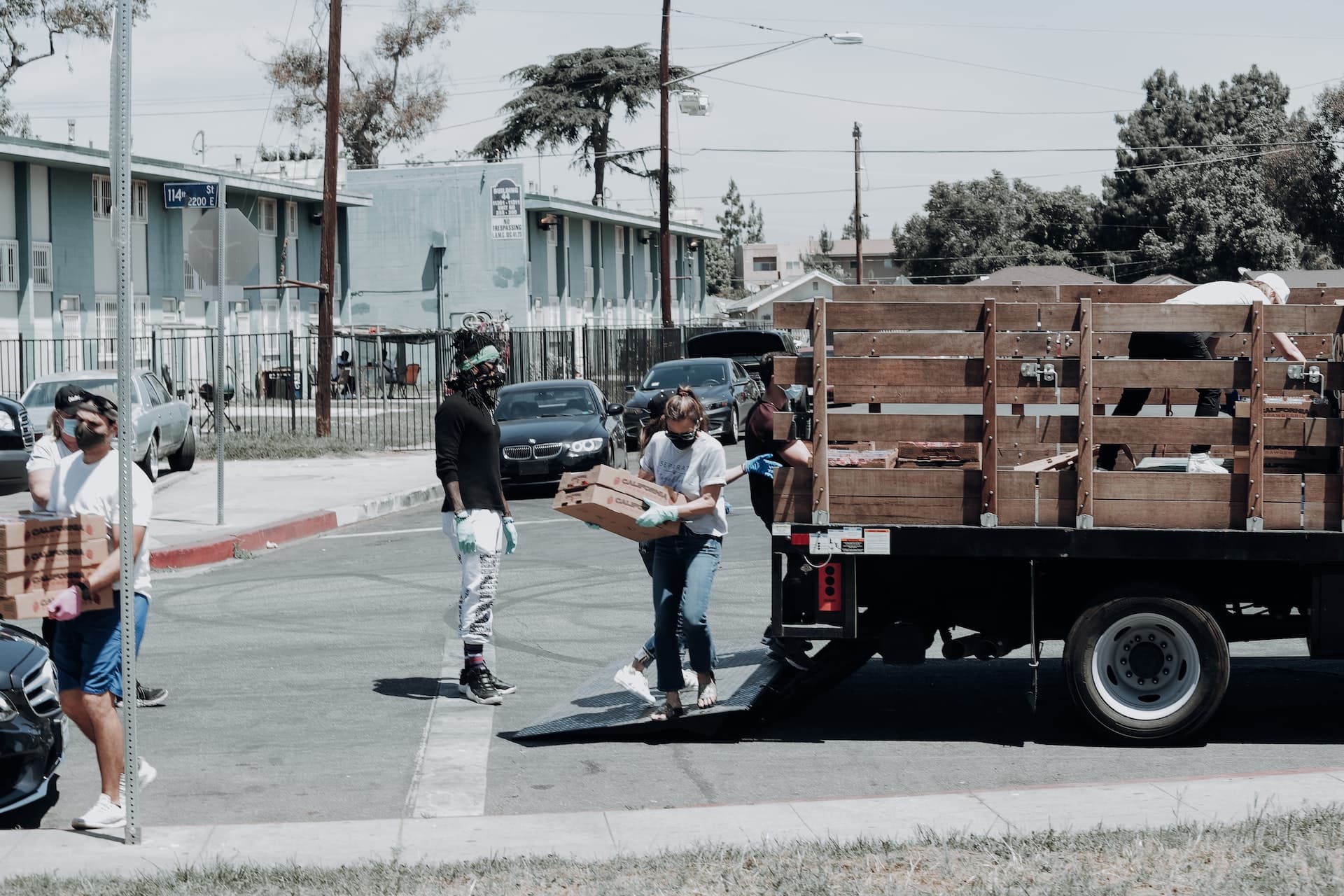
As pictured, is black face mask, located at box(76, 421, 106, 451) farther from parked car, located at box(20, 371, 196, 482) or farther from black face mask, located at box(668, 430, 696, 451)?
parked car, located at box(20, 371, 196, 482)

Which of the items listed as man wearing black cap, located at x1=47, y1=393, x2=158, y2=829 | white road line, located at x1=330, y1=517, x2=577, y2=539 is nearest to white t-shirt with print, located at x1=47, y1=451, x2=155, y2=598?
man wearing black cap, located at x1=47, y1=393, x2=158, y2=829

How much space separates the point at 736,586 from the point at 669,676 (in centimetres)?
440

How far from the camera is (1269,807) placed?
6.18 meters

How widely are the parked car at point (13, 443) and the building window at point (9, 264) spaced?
1604 cm

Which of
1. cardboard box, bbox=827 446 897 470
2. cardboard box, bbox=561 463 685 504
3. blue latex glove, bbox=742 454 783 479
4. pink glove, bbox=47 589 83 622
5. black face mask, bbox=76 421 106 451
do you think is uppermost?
black face mask, bbox=76 421 106 451

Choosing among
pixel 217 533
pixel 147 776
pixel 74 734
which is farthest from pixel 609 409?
pixel 147 776

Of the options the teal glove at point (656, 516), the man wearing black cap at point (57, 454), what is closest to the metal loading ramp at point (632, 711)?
the teal glove at point (656, 516)

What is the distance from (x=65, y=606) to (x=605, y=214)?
50.4m

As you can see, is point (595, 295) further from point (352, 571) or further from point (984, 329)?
point (984, 329)

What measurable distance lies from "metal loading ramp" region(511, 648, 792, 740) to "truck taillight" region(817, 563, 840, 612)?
694 mm

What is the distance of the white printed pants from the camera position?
8.47 meters

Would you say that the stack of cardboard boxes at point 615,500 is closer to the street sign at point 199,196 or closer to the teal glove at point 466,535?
the teal glove at point 466,535

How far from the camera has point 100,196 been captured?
121ft

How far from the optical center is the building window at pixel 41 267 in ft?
112
